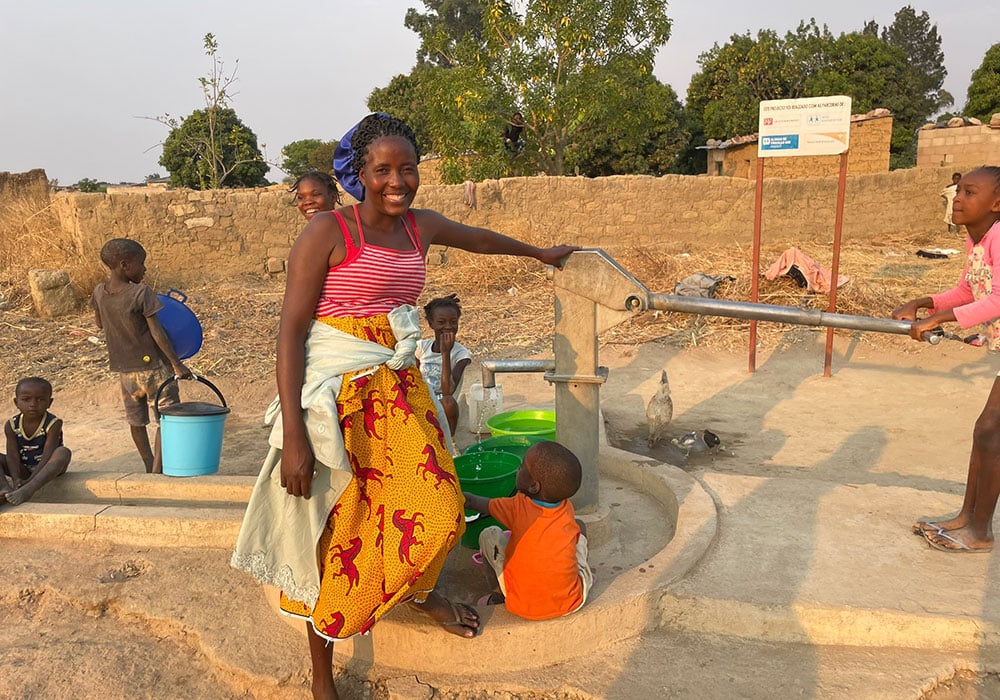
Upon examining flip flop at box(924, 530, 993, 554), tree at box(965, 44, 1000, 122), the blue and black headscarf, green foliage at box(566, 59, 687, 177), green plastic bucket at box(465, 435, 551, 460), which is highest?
tree at box(965, 44, 1000, 122)

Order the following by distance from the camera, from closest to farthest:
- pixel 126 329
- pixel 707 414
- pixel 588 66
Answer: pixel 126 329 → pixel 707 414 → pixel 588 66

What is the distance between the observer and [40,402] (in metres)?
3.42

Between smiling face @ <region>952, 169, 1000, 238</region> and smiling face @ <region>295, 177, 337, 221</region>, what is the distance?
284cm

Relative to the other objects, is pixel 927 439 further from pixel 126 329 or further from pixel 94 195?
pixel 94 195

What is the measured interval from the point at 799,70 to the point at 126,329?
92.8 ft

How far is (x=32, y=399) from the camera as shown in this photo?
133 inches

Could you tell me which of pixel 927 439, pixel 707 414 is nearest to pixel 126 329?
pixel 707 414

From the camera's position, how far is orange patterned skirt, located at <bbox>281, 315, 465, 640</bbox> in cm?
188

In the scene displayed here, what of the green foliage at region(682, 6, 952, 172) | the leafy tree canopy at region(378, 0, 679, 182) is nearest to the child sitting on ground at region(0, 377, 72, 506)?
the leafy tree canopy at region(378, 0, 679, 182)

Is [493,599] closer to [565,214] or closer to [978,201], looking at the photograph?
[978,201]

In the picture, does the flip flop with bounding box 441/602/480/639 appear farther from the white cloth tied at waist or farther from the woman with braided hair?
the white cloth tied at waist

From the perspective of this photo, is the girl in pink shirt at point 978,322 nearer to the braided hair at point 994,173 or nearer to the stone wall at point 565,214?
the braided hair at point 994,173

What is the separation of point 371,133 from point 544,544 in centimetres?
126

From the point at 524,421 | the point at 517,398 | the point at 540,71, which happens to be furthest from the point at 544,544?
the point at 540,71
